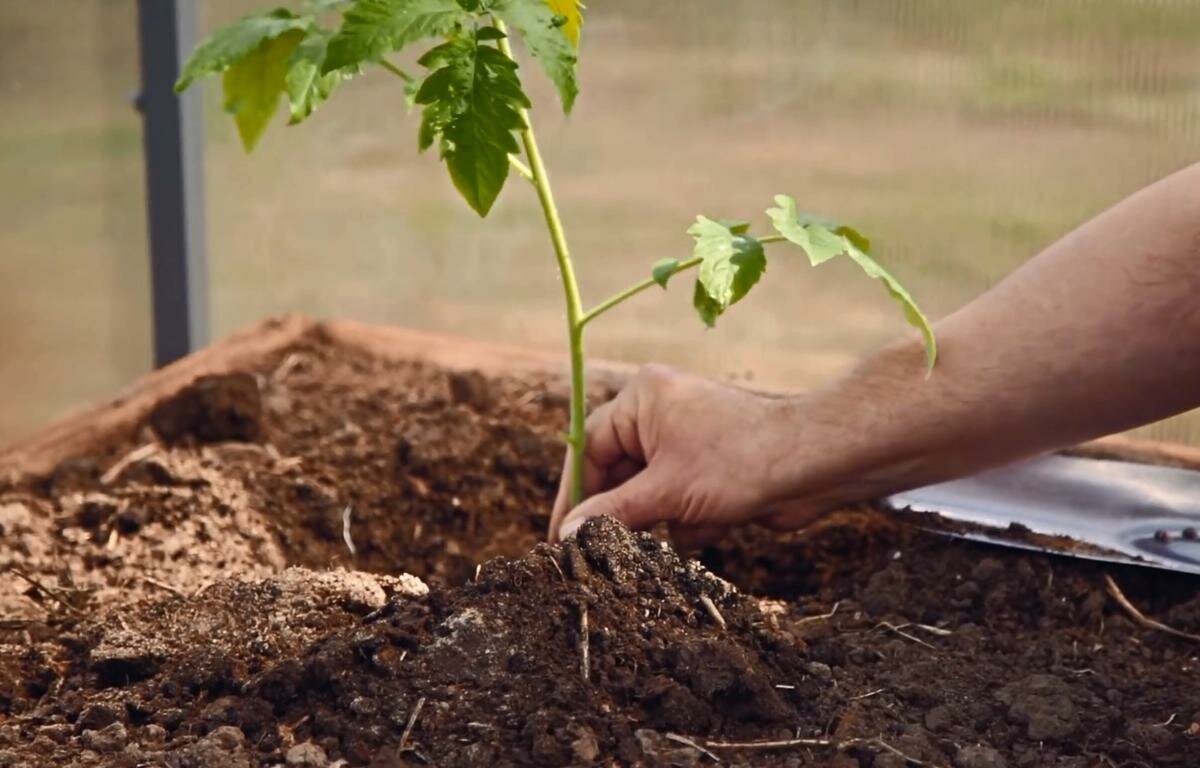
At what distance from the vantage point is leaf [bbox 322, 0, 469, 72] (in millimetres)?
1101

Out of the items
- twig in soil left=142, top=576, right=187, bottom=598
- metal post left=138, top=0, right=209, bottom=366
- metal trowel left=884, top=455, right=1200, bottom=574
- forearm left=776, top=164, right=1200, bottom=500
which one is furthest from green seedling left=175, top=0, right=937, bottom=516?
metal post left=138, top=0, right=209, bottom=366

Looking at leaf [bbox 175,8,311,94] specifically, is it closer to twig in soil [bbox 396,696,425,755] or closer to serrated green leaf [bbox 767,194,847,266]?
serrated green leaf [bbox 767,194,847,266]

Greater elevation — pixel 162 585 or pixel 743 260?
pixel 743 260

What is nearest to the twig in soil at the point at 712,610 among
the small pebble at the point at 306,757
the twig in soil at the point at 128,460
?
the small pebble at the point at 306,757

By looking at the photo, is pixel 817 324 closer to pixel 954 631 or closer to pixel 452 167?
pixel 954 631

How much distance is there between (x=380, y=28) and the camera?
111 cm

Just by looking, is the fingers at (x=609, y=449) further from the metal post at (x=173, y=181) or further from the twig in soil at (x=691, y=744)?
the metal post at (x=173, y=181)

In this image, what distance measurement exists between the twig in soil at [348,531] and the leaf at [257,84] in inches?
17.3

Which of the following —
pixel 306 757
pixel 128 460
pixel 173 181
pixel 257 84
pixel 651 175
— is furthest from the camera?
pixel 173 181

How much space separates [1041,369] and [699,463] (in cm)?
34

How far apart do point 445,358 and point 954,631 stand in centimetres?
102

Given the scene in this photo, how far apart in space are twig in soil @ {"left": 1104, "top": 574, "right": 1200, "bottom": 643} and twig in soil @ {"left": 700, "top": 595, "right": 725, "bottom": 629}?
460mm

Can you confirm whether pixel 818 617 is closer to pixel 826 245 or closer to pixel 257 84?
pixel 826 245

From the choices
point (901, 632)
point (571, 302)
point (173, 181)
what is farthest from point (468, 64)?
point (173, 181)
